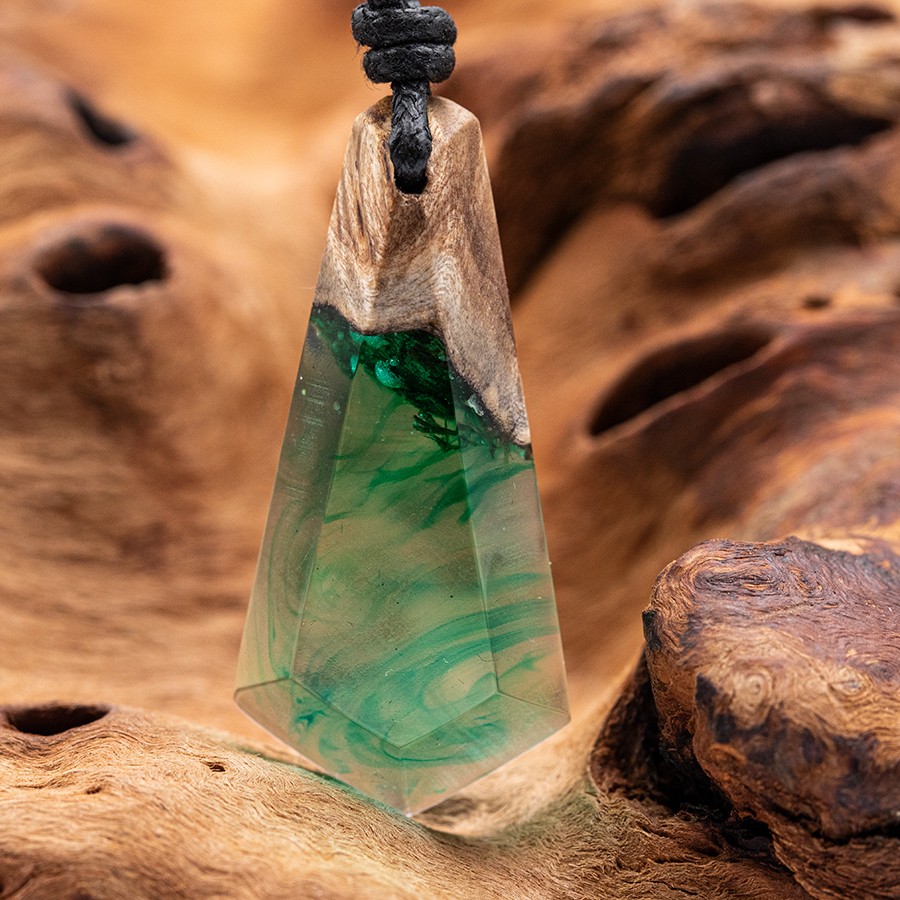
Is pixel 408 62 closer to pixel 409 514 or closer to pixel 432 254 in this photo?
pixel 432 254

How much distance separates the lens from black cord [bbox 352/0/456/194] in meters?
0.99

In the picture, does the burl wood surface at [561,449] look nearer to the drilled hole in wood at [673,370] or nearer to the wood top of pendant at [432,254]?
the drilled hole in wood at [673,370]

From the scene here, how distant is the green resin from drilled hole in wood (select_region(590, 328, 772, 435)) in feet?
2.14

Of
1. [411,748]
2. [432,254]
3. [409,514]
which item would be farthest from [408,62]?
[411,748]

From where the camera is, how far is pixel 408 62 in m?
1.03

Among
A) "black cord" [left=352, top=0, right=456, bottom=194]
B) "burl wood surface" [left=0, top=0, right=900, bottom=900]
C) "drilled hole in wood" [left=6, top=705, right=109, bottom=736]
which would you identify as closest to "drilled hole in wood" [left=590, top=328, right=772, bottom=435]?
"burl wood surface" [left=0, top=0, right=900, bottom=900]

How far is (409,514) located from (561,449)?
0.72 m

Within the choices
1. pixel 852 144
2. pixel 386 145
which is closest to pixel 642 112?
pixel 852 144

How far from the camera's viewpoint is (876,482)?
1.26 m

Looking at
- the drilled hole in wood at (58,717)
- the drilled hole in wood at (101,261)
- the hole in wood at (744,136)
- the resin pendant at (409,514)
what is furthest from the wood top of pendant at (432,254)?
the hole in wood at (744,136)

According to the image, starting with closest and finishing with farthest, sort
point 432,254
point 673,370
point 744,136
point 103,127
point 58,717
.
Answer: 1. point 432,254
2. point 58,717
3. point 673,370
4. point 744,136
5. point 103,127

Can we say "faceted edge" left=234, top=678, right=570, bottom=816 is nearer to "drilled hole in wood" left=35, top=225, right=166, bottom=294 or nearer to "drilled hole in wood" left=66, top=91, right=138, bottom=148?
"drilled hole in wood" left=35, top=225, right=166, bottom=294

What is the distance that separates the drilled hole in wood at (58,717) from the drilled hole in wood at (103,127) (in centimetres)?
116

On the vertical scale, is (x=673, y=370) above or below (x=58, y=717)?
above
